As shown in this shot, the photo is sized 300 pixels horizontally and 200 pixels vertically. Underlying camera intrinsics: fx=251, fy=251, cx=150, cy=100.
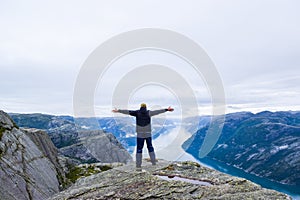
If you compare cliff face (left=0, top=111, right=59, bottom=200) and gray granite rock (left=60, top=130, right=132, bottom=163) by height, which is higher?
cliff face (left=0, top=111, right=59, bottom=200)

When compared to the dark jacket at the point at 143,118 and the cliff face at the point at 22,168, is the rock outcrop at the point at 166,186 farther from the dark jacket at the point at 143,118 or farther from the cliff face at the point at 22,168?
the cliff face at the point at 22,168

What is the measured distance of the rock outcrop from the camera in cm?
1827

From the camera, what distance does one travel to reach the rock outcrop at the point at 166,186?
59.9ft

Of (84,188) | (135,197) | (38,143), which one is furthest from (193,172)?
(38,143)

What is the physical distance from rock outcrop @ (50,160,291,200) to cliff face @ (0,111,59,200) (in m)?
11.7

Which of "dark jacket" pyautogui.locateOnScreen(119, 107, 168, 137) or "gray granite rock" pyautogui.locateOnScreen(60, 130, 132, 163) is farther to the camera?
"gray granite rock" pyautogui.locateOnScreen(60, 130, 132, 163)

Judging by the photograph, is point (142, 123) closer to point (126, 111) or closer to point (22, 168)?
point (126, 111)

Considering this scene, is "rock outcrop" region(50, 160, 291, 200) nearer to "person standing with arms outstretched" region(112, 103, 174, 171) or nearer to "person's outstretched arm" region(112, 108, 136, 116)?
"person standing with arms outstretched" region(112, 103, 174, 171)

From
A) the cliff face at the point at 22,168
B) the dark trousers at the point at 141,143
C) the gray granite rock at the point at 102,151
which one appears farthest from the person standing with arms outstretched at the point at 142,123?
the gray granite rock at the point at 102,151

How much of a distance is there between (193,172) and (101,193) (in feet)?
30.8

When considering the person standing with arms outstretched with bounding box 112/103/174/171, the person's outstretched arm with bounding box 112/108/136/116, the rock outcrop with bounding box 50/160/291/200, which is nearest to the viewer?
the rock outcrop with bounding box 50/160/291/200

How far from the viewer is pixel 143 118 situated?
77.6ft

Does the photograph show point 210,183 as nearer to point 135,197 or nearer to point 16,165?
point 135,197

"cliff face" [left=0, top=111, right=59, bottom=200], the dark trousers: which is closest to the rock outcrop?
the dark trousers
